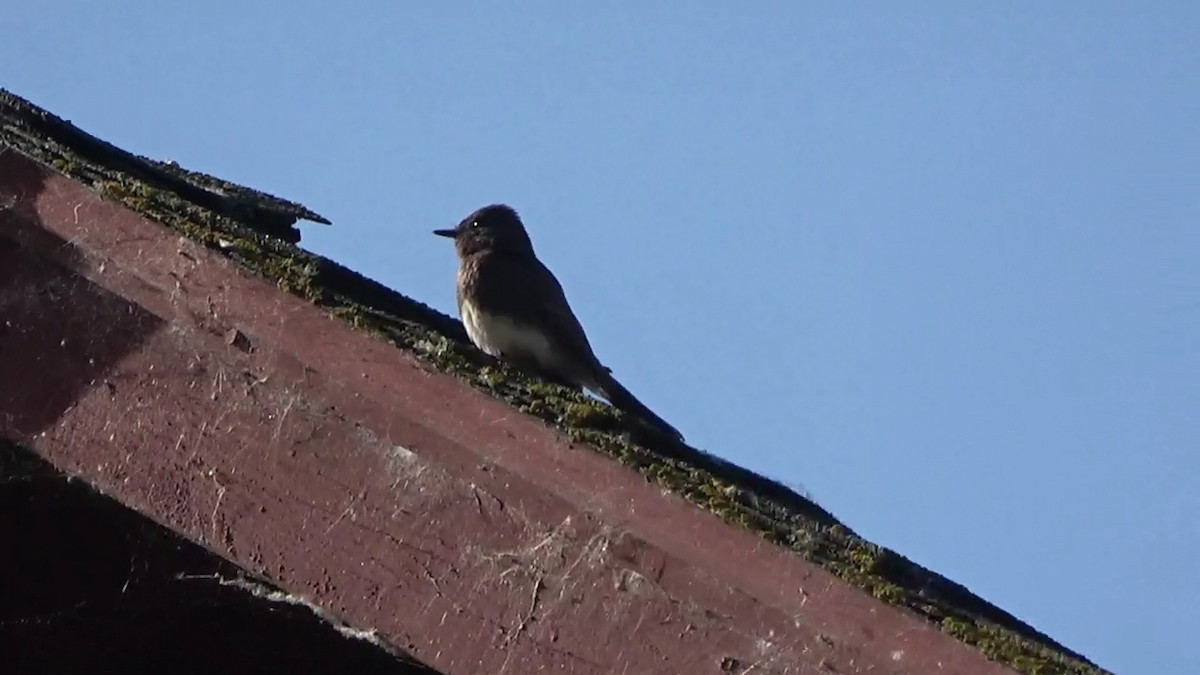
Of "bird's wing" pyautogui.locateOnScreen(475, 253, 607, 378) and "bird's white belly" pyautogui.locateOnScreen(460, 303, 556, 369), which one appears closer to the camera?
"bird's white belly" pyautogui.locateOnScreen(460, 303, 556, 369)

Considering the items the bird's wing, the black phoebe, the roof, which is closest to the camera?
the roof

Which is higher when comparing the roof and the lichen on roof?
the lichen on roof

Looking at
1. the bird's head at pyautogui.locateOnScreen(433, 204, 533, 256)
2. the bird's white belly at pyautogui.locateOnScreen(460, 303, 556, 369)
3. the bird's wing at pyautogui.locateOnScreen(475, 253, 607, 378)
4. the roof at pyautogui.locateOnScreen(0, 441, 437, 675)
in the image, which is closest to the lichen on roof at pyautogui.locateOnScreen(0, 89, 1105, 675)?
the roof at pyautogui.locateOnScreen(0, 441, 437, 675)

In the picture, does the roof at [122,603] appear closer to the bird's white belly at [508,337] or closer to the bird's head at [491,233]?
the bird's white belly at [508,337]

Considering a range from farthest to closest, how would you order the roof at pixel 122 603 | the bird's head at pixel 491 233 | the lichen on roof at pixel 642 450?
the bird's head at pixel 491 233 < the roof at pixel 122 603 < the lichen on roof at pixel 642 450

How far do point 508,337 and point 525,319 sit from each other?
0.44 ft

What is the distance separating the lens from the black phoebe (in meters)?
8.03

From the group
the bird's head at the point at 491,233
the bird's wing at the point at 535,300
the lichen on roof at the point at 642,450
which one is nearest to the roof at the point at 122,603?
the lichen on roof at the point at 642,450

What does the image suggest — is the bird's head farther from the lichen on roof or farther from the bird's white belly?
the lichen on roof

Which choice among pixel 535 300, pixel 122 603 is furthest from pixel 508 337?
pixel 122 603

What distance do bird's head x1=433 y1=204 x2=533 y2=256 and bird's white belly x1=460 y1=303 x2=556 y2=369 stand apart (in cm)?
75

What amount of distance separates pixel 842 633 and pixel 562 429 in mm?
589

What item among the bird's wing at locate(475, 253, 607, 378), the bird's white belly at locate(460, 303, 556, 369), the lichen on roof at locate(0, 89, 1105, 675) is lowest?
the lichen on roof at locate(0, 89, 1105, 675)

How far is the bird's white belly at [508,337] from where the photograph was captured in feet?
26.4
